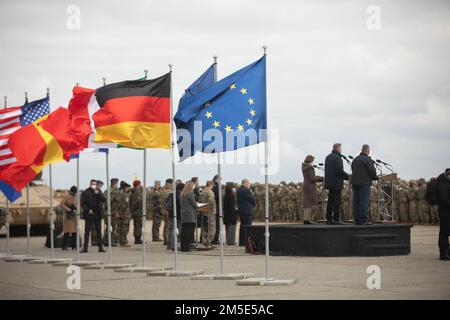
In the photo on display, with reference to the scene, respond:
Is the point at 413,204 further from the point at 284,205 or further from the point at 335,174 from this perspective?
the point at 335,174

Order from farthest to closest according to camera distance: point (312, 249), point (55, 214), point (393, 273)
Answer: point (55, 214) < point (312, 249) < point (393, 273)

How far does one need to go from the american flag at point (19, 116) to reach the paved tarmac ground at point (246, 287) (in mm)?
3344

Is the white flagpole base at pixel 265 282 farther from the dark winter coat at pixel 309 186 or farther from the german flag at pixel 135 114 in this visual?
the dark winter coat at pixel 309 186

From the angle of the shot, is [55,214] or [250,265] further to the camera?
[55,214]

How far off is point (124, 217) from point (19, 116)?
5.90 metres

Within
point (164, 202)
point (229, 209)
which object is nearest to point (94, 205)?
point (164, 202)

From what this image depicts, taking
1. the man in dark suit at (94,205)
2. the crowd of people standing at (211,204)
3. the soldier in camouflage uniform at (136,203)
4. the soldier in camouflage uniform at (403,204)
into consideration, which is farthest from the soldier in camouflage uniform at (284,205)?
the man in dark suit at (94,205)

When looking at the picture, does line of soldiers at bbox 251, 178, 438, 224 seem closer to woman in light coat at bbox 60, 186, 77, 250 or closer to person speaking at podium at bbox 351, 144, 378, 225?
woman in light coat at bbox 60, 186, 77, 250

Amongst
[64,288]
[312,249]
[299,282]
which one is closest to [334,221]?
[312,249]

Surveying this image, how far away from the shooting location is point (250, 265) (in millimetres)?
22094

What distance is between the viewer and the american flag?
2669cm
